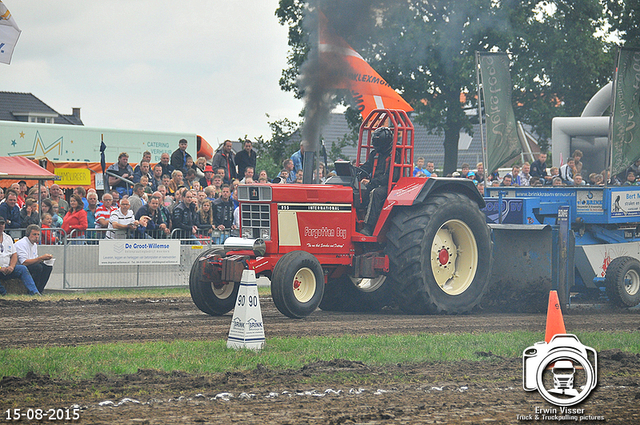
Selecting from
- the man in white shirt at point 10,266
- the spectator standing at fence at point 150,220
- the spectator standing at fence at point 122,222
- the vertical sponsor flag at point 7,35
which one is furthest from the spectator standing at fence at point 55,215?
the vertical sponsor flag at point 7,35

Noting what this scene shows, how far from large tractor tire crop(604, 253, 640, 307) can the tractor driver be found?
368 centimetres

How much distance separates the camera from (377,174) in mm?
10742

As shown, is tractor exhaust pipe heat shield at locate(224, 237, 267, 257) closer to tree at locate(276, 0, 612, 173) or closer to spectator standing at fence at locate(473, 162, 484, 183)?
spectator standing at fence at locate(473, 162, 484, 183)

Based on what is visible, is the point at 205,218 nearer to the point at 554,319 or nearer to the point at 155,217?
the point at 155,217

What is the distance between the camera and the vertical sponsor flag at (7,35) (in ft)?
31.7

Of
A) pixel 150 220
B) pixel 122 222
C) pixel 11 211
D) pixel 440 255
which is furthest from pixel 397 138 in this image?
pixel 11 211

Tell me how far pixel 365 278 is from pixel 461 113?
19.1 meters

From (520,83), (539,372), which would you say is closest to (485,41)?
(520,83)

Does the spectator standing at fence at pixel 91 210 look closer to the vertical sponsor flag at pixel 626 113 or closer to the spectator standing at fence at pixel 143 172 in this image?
the spectator standing at fence at pixel 143 172

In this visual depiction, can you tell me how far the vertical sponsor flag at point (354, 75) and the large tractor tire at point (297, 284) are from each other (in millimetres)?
3292

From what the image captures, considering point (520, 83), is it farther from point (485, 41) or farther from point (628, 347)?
point (628, 347)

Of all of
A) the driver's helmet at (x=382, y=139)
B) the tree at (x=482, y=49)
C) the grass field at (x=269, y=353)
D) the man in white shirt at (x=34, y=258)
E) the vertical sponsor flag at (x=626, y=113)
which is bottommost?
the grass field at (x=269, y=353)

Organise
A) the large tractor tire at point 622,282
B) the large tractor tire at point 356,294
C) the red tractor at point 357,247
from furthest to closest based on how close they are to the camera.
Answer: the large tractor tire at point 622,282, the large tractor tire at point 356,294, the red tractor at point 357,247

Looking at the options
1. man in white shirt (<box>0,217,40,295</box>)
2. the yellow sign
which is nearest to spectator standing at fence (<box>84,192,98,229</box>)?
man in white shirt (<box>0,217,40,295</box>)
